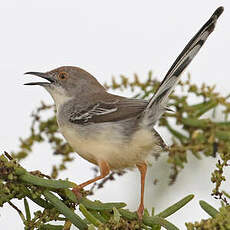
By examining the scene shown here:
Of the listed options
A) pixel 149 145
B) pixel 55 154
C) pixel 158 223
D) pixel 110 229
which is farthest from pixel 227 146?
pixel 110 229

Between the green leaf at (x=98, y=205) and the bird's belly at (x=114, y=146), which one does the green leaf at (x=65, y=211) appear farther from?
the bird's belly at (x=114, y=146)

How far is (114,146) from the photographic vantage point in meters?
4.15

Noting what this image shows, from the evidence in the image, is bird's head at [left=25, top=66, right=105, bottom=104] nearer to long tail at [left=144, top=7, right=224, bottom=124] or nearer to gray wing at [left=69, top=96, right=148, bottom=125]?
gray wing at [left=69, top=96, right=148, bottom=125]

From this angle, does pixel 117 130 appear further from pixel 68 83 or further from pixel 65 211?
pixel 65 211

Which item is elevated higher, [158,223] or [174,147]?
[174,147]

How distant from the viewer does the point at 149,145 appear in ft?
13.7

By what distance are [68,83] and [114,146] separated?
1.41m

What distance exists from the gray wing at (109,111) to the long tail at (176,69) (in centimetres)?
14

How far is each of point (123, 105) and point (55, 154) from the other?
79 centimetres

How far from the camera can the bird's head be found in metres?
5.20

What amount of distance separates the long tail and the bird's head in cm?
131

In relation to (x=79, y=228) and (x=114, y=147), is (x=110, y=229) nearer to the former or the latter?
(x=79, y=228)

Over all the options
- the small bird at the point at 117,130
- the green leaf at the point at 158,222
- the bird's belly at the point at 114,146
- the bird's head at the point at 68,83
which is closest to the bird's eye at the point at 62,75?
the bird's head at the point at 68,83

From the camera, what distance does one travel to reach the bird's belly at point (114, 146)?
13.5 ft
